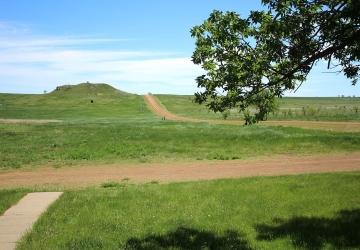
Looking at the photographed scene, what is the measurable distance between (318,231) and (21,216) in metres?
7.31

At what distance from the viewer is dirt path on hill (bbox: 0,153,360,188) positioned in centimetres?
1892

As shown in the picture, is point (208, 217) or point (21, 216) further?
point (21, 216)

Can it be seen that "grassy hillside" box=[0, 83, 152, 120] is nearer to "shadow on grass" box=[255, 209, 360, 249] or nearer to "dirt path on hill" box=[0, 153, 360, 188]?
"dirt path on hill" box=[0, 153, 360, 188]

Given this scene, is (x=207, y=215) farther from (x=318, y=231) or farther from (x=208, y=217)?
(x=318, y=231)

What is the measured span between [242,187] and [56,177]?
838 centimetres

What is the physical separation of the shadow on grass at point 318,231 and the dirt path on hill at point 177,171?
24.7ft

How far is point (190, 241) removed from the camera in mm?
9828

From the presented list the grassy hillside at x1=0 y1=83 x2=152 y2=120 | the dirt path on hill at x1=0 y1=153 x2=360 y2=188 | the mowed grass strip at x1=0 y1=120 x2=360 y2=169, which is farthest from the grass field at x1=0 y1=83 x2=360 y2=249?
the grassy hillside at x1=0 y1=83 x2=152 y2=120

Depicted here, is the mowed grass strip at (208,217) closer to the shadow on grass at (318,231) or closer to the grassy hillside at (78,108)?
the shadow on grass at (318,231)

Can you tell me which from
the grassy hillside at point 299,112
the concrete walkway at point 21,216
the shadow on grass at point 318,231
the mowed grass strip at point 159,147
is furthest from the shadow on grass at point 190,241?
the mowed grass strip at point 159,147

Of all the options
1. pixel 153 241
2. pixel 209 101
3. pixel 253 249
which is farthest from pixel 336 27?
pixel 153 241

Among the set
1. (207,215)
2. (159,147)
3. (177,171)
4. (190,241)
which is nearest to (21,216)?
(207,215)

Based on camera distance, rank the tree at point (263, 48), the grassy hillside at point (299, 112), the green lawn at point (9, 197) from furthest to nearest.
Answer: the grassy hillside at point (299, 112)
the green lawn at point (9, 197)
the tree at point (263, 48)

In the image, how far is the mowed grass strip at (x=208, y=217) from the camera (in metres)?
9.77
